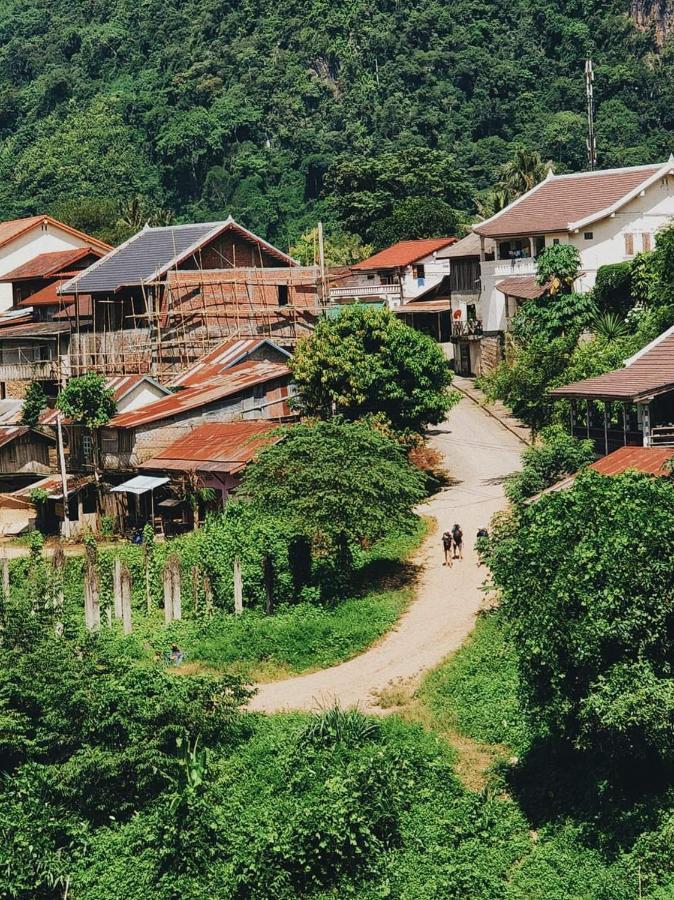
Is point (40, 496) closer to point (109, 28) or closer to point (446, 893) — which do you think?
point (446, 893)

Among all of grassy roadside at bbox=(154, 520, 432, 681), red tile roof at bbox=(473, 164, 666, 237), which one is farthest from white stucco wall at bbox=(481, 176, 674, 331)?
grassy roadside at bbox=(154, 520, 432, 681)

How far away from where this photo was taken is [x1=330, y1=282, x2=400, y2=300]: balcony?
6744 cm

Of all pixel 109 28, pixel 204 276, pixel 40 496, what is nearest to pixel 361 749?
pixel 40 496

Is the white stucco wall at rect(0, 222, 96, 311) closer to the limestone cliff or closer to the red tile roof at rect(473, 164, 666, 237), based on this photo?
the red tile roof at rect(473, 164, 666, 237)

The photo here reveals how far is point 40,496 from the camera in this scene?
46.8 m

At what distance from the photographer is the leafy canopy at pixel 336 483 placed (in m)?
34.9

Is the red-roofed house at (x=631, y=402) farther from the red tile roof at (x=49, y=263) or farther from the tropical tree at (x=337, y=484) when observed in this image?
the red tile roof at (x=49, y=263)

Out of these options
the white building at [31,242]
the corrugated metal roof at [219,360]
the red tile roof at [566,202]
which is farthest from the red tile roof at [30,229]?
the red tile roof at [566,202]

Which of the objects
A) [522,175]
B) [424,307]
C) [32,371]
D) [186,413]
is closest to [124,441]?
[186,413]

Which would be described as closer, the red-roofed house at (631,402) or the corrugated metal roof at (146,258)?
the red-roofed house at (631,402)

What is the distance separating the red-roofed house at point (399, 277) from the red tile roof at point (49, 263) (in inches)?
456

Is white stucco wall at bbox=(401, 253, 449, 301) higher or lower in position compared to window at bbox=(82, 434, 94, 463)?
higher

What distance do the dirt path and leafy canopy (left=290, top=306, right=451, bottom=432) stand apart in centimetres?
265

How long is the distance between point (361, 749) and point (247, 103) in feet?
345
